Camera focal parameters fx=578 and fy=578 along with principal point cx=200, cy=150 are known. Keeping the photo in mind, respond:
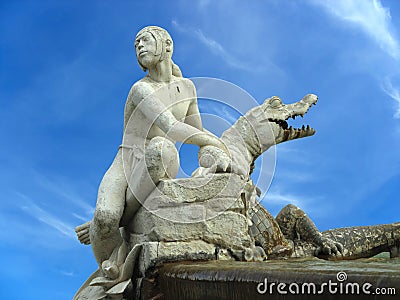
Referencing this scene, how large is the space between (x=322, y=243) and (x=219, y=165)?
1.99 meters

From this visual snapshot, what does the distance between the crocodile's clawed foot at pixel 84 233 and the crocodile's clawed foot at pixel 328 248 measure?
2.36 meters

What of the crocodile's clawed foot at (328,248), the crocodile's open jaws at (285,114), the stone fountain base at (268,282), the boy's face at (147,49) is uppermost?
the crocodile's open jaws at (285,114)

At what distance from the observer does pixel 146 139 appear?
5.09 metres

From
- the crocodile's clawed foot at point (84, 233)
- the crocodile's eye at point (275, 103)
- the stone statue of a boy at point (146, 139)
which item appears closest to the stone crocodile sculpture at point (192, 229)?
the crocodile's clawed foot at point (84, 233)

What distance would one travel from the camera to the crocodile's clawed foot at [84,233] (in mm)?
5438

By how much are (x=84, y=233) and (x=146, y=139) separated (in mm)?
1134

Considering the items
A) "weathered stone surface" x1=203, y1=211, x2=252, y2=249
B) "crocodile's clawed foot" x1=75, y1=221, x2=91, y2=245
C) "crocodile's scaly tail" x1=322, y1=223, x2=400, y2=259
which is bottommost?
"weathered stone surface" x1=203, y1=211, x2=252, y2=249

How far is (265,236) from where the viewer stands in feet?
18.0

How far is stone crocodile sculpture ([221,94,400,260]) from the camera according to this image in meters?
5.69

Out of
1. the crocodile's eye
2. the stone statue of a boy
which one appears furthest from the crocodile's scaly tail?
the stone statue of a boy

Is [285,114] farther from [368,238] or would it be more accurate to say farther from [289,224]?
[368,238]

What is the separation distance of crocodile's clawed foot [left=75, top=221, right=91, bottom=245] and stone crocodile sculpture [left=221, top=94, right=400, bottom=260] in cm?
156

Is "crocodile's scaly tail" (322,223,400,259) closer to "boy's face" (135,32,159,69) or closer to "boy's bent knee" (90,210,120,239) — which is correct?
"boy's bent knee" (90,210,120,239)

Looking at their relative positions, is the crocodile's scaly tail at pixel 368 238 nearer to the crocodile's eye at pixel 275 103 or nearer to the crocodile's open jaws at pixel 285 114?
the crocodile's open jaws at pixel 285 114
